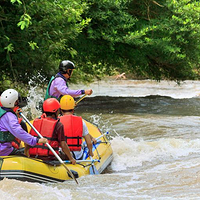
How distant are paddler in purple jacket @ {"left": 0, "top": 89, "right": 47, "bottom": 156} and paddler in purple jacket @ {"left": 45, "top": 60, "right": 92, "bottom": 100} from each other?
1.48m

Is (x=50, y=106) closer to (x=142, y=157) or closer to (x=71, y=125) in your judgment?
(x=71, y=125)

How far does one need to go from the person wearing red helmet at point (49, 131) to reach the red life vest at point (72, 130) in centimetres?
37

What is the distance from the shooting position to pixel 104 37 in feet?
42.3

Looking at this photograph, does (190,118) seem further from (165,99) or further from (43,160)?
(43,160)

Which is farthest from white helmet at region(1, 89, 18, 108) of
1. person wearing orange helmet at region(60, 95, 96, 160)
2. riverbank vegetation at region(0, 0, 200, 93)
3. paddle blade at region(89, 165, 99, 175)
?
riverbank vegetation at region(0, 0, 200, 93)

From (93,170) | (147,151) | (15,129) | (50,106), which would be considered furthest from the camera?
(147,151)

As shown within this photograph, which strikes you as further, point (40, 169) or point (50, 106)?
point (50, 106)

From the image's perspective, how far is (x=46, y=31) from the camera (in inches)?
380

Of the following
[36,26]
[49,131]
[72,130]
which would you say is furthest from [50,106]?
[36,26]

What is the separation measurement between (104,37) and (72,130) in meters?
7.45

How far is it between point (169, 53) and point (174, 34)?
61 cm

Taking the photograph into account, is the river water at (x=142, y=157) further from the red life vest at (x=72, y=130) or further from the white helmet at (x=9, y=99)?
the white helmet at (x=9, y=99)

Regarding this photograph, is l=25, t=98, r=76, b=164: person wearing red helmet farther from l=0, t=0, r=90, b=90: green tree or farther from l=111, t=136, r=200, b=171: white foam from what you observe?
l=0, t=0, r=90, b=90: green tree

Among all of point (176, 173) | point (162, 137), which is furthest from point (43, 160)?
point (162, 137)
